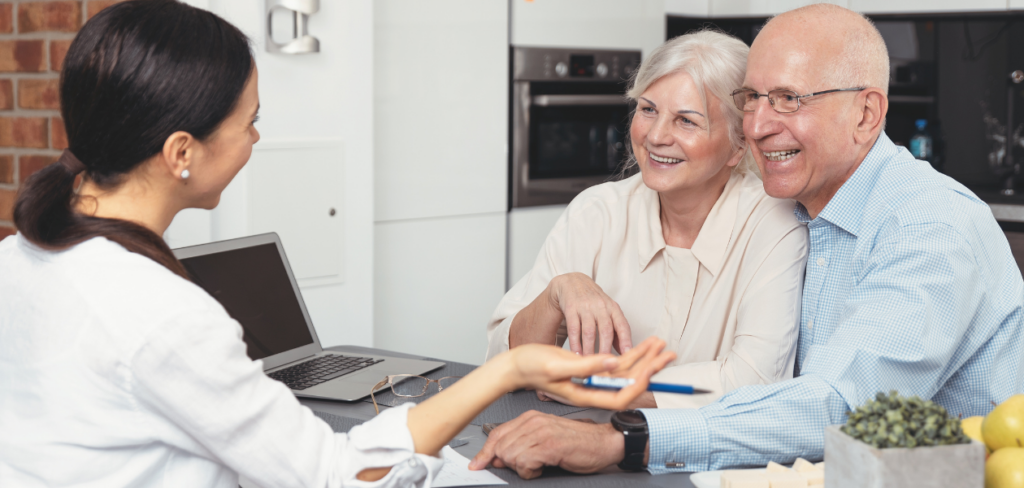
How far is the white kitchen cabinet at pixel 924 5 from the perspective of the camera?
3.20 meters

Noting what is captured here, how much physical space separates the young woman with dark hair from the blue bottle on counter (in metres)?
3.15

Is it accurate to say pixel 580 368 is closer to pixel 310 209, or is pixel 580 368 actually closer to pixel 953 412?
pixel 953 412

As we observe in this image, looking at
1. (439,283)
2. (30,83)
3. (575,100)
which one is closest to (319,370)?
(30,83)

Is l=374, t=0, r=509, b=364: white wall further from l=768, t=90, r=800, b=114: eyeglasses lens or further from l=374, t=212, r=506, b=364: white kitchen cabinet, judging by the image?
l=768, t=90, r=800, b=114: eyeglasses lens

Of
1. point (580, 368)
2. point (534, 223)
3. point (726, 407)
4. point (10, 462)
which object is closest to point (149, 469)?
point (10, 462)

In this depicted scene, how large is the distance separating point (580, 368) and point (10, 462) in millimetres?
585

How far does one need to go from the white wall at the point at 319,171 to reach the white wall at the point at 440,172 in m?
0.17

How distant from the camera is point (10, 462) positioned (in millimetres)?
900

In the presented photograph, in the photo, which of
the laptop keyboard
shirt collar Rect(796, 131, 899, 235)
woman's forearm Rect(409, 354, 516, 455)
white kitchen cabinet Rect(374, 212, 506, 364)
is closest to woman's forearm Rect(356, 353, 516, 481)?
woman's forearm Rect(409, 354, 516, 455)

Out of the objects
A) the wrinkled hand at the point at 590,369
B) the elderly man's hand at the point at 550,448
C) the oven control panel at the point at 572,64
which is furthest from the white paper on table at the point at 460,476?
the oven control panel at the point at 572,64

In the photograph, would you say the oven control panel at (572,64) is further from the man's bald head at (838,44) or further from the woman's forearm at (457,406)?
the woman's forearm at (457,406)

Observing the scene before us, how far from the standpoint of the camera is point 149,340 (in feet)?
2.73

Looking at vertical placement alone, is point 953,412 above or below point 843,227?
below

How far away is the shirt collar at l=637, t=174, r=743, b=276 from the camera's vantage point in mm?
1662
